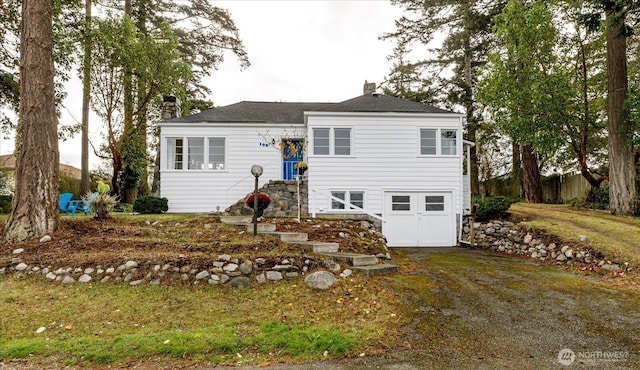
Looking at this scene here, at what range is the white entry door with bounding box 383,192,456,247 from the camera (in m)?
13.4

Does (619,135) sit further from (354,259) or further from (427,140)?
(354,259)

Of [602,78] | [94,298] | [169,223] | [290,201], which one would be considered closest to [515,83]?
[602,78]

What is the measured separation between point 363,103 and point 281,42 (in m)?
7.25

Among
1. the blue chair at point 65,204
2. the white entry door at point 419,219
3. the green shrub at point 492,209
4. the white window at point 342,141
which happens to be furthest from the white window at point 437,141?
the blue chair at point 65,204

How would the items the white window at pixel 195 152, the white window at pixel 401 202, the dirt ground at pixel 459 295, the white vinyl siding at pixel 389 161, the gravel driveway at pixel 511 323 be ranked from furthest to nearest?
the white window at pixel 195 152 → the white window at pixel 401 202 → the white vinyl siding at pixel 389 161 → the dirt ground at pixel 459 295 → the gravel driveway at pixel 511 323

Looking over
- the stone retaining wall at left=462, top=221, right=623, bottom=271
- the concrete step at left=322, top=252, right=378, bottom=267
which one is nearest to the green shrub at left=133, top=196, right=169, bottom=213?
the concrete step at left=322, top=252, right=378, bottom=267

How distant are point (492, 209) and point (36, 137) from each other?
45.6 feet

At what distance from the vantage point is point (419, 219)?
1358 centimetres

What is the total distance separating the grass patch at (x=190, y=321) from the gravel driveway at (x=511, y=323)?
0.44 m

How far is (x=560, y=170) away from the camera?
74.4 feet

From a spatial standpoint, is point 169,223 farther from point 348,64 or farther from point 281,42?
point 348,64

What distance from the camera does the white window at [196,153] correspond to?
14266 mm

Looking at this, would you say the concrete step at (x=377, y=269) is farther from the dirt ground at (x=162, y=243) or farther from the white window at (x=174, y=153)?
the white window at (x=174, y=153)

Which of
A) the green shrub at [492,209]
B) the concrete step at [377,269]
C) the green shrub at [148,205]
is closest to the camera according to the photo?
the concrete step at [377,269]
